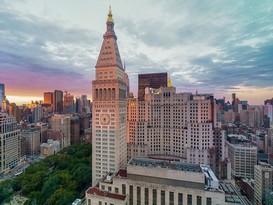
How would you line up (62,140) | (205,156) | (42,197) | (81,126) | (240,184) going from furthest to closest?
(81,126)
(62,140)
(240,184)
(205,156)
(42,197)

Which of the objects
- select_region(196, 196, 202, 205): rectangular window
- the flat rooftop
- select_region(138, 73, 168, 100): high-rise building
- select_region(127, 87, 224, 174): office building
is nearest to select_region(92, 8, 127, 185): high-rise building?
the flat rooftop

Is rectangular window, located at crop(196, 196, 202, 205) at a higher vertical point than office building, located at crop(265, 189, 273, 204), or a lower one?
higher

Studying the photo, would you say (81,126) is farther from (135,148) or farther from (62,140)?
(135,148)

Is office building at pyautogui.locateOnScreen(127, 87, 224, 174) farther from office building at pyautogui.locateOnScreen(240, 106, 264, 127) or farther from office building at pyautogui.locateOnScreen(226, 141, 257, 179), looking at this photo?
office building at pyautogui.locateOnScreen(240, 106, 264, 127)

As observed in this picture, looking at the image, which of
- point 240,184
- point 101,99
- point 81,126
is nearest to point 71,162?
point 101,99

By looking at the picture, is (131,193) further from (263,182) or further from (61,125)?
(61,125)

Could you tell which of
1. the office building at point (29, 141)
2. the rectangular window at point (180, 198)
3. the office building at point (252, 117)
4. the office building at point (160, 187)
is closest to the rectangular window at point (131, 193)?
the office building at point (160, 187)

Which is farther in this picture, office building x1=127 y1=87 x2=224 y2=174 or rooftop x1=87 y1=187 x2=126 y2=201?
office building x1=127 y1=87 x2=224 y2=174

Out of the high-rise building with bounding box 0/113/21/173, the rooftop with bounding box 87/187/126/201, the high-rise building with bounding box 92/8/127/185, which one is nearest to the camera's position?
the rooftop with bounding box 87/187/126/201
